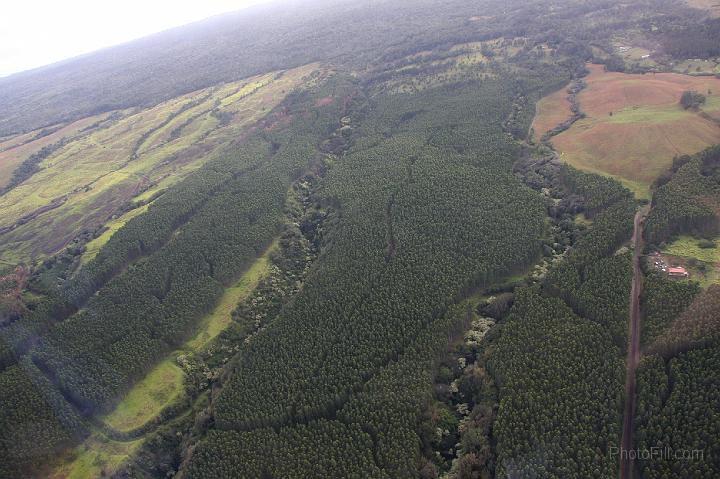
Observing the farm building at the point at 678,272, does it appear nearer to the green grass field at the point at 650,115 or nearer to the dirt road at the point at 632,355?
the dirt road at the point at 632,355

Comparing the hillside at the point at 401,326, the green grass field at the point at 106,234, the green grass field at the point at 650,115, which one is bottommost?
the hillside at the point at 401,326

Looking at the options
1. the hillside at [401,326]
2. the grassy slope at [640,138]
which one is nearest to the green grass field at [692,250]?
the hillside at [401,326]

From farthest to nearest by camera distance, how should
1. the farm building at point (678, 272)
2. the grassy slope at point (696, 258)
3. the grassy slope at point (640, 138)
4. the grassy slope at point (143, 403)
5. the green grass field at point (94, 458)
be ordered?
1. the grassy slope at point (640, 138)
2. the farm building at point (678, 272)
3. the grassy slope at point (696, 258)
4. the grassy slope at point (143, 403)
5. the green grass field at point (94, 458)

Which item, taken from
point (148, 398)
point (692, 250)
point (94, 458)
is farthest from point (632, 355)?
point (94, 458)

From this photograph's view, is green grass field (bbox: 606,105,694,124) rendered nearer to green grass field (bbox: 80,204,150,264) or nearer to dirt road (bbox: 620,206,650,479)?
dirt road (bbox: 620,206,650,479)

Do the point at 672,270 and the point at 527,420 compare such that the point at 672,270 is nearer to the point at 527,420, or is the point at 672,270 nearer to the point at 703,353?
the point at 703,353

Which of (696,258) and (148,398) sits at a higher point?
(696,258)

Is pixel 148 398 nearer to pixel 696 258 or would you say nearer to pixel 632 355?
pixel 632 355

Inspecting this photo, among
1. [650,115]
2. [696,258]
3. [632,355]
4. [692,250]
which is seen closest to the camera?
[632,355]
